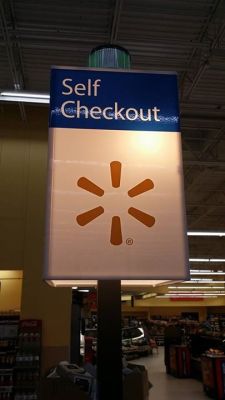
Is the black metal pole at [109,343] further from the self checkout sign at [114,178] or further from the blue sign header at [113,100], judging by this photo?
the blue sign header at [113,100]

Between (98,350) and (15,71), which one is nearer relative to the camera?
(98,350)

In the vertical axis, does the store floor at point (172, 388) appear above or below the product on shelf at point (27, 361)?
below

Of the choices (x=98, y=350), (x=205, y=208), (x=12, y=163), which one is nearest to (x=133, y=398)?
(x=98, y=350)

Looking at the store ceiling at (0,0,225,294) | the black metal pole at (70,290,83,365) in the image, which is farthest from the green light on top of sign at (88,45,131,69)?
the black metal pole at (70,290,83,365)

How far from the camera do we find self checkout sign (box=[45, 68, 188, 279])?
4.40 feet

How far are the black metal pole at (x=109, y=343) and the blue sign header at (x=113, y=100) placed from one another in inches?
25.5

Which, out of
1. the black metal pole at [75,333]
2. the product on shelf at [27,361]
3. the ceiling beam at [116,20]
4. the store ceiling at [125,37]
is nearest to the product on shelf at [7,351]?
the product on shelf at [27,361]

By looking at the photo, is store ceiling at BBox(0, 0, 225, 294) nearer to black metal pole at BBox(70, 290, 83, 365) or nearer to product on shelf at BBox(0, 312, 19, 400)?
product on shelf at BBox(0, 312, 19, 400)

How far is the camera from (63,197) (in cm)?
141

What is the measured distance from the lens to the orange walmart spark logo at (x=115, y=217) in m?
1.38

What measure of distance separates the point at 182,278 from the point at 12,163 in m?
7.27

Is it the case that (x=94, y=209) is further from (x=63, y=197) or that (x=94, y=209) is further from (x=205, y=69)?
(x=205, y=69)

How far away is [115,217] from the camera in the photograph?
140 centimetres

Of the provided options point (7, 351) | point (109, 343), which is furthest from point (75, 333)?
point (109, 343)
